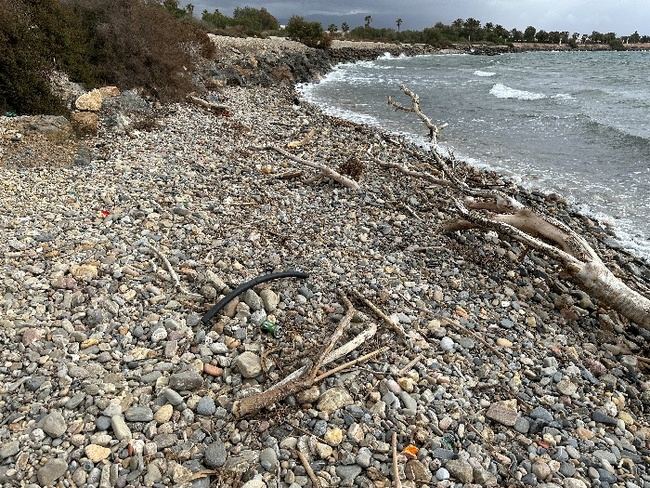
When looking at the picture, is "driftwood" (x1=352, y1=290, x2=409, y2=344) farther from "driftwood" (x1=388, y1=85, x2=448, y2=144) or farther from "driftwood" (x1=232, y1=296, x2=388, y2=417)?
"driftwood" (x1=388, y1=85, x2=448, y2=144)

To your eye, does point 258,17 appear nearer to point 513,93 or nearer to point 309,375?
point 513,93

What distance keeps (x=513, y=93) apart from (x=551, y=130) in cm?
1361

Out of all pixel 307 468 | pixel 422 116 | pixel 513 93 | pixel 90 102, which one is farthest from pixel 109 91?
pixel 513 93

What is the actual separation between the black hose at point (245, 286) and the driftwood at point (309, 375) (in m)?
1.14

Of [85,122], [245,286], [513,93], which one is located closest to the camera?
[245,286]

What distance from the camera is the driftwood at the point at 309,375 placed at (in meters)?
4.16

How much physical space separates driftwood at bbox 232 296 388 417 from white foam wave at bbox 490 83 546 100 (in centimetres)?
2780

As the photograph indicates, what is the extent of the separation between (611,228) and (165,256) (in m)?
9.32

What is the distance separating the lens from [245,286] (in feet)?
18.7

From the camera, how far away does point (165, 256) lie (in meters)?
6.40

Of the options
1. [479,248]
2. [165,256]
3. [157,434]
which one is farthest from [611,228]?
[157,434]

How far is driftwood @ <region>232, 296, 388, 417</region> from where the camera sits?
416 centimetres

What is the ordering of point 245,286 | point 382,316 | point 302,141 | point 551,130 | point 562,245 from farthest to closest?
point 551,130 → point 302,141 → point 562,245 → point 245,286 → point 382,316

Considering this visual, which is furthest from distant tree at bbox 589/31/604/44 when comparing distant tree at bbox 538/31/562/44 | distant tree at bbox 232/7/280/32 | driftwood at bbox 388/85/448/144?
driftwood at bbox 388/85/448/144
